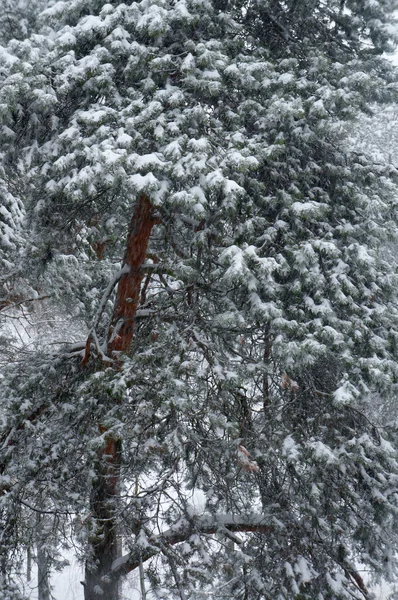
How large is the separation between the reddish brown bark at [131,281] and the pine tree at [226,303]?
0.24 meters

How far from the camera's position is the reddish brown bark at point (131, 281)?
6523mm

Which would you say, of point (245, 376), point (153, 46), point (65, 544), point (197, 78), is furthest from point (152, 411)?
point (153, 46)

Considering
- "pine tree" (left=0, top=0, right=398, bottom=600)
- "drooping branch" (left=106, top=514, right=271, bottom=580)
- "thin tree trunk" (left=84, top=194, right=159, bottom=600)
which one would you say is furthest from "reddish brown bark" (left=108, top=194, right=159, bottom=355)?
"drooping branch" (left=106, top=514, right=271, bottom=580)

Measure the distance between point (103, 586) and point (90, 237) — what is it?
4.58m

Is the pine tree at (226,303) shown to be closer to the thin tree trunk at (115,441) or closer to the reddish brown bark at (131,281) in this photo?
the thin tree trunk at (115,441)

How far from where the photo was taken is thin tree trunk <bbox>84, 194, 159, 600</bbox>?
5648 millimetres

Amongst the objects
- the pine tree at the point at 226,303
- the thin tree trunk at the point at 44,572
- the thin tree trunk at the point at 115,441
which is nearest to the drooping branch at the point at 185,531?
the pine tree at the point at 226,303

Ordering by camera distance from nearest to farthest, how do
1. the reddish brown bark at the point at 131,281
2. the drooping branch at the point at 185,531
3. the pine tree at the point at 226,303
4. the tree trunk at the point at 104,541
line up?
the pine tree at the point at 226,303, the drooping branch at the point at 185,531, the tree trunk at the point at 104,541, the reddish brown bark at the point at 131,281

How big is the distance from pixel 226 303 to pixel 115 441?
2058mm

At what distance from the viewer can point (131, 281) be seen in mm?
6691

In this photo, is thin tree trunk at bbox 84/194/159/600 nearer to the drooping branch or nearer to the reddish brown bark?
the reddish brown bark

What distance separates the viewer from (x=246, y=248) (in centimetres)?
475

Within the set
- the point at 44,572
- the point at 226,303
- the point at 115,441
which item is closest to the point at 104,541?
the point at 115,441

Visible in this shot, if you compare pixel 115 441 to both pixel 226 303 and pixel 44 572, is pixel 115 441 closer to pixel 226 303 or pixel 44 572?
pixel 226 303
